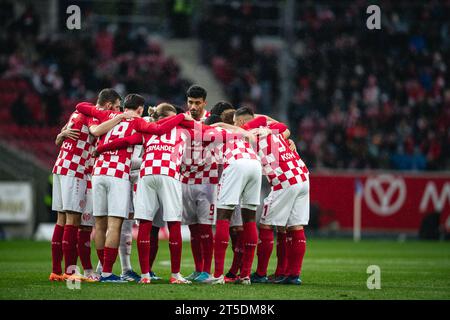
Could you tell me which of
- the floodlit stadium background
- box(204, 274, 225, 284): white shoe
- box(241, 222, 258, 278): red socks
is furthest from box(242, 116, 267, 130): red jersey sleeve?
the floodlit stadium background

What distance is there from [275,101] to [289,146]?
56.9 ft

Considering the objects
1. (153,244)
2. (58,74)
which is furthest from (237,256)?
(58,74)

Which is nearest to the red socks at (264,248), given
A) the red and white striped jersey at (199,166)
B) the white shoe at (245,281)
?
the white shoe at (245,281)

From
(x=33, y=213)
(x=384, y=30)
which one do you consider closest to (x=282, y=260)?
(x=33, y=213)

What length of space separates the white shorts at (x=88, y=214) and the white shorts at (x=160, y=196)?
1.04m

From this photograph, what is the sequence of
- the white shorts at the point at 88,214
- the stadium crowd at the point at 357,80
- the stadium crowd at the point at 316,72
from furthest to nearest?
1. the stadium crowd at the point at 357,80
2. the stadium crowd at the point at 316,72
3. the white shorts at the point at 88,214

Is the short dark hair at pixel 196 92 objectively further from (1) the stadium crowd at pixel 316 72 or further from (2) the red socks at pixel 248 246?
(1) the stadium crowd at pixel 316 72

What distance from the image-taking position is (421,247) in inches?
852

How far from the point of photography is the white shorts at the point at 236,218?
12.4m

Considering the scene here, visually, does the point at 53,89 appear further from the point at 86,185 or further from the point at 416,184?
the point at 86,185

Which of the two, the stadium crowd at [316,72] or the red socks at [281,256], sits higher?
the stadium crowd at [316,72]

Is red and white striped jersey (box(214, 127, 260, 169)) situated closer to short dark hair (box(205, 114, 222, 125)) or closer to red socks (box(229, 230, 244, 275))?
short dark hair (box(205, 114, 222, 125))

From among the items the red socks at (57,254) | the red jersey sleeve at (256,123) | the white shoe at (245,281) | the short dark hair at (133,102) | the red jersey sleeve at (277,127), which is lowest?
the white shoe at (245,281)

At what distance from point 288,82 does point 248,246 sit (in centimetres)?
1557
